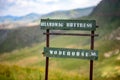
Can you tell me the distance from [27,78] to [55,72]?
2.60 meters

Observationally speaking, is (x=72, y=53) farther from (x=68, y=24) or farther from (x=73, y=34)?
(x=68, y=24)

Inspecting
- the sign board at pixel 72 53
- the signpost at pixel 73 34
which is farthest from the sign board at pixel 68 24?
the sign board at pixel 72 53

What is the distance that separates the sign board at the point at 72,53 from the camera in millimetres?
18062

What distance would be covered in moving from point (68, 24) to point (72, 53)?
76.6 inches

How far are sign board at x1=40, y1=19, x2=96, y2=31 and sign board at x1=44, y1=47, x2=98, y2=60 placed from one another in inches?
56.7

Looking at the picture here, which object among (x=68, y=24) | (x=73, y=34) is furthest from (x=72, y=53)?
(x=68, y=24)

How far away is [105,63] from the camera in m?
193

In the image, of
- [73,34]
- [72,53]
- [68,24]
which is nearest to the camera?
[73,34]

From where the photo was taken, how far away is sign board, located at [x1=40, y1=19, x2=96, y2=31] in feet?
59.9

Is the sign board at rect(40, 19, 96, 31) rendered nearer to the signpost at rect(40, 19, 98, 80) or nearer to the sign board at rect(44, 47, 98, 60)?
the signpost at rect(40, 19, 98, 80)

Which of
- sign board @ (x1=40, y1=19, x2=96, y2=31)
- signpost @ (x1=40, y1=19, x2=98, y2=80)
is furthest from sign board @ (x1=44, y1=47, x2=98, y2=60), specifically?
sign board @ (x1=40, y1=19, x2=96, y2=31)

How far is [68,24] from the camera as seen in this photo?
18.8 metres

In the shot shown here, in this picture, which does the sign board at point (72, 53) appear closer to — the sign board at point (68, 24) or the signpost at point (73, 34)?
the signpost at point (73, 34)

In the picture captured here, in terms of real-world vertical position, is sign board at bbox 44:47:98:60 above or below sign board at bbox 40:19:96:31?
below
